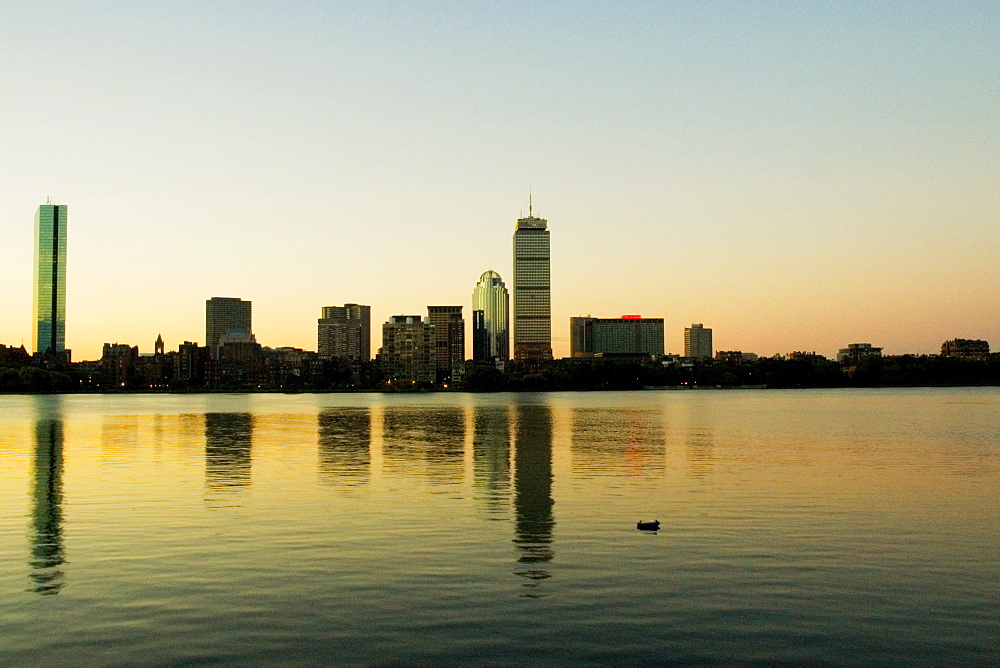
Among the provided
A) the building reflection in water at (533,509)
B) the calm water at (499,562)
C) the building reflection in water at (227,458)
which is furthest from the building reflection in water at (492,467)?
the building reflection in water at (227,458)

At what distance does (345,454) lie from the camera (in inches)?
2653

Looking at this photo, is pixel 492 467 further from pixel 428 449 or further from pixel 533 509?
pixel 533 509

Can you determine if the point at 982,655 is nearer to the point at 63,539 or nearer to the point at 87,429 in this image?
the point at 63,539

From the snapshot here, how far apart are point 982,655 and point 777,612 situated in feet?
14.2

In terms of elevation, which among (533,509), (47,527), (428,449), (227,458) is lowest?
(428,449)

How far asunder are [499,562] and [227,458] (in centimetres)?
4188

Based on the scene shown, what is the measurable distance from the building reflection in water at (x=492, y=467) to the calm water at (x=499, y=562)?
39 cm

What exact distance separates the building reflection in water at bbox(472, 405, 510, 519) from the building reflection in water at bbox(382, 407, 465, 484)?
1187mm

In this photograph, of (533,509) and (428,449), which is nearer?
(533,509)

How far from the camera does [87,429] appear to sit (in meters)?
104

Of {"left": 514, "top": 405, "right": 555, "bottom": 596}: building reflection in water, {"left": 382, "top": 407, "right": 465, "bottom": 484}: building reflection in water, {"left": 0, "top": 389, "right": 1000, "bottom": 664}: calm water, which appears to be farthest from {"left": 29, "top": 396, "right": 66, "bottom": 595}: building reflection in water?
{"left": 382, "top": 407, "right": 465, "bottom": 484}: building reflection in water

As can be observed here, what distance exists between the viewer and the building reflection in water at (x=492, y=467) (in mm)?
40250

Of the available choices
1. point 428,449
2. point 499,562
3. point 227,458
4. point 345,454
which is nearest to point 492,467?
point 345,454

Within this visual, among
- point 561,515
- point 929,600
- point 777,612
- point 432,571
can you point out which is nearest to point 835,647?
point 777,612
